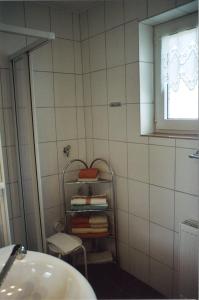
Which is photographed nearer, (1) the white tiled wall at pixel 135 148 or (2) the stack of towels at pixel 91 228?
(1) the white tiled wall at pixel 135 148

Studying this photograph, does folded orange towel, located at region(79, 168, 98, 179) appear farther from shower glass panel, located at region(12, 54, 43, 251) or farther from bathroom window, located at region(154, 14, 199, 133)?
bathroom window, located at region(154, 14, 199, 133)

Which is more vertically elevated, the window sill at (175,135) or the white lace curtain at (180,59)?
the white lace curtain at (180,59)

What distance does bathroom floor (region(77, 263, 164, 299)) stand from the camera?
1.71 metres

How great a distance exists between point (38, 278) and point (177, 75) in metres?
1.30

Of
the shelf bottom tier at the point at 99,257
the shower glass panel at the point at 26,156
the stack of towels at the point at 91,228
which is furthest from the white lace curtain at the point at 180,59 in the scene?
the shelf bottom tier at the point at 99,257

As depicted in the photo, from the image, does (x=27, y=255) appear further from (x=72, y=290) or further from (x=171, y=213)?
(x=171, y=213)

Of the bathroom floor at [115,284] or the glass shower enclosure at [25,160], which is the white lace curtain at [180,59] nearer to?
the glass shower enclosure at [25,160]

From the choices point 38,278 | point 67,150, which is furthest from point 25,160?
point 38,278

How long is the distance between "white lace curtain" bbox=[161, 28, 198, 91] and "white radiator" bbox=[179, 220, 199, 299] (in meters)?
0.78

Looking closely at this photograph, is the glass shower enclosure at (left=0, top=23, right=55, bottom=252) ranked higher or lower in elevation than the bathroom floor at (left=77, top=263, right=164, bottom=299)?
higher

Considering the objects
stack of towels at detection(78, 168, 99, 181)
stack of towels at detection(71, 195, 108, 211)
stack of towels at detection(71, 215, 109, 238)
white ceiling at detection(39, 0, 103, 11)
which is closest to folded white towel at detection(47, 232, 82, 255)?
stack of towels at detection(71, 215, 109, 238)

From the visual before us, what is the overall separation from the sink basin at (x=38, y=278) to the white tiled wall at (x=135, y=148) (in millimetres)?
774

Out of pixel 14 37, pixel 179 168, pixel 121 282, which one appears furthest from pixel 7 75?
pixel 121 282

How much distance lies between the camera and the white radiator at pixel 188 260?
4.40ft
